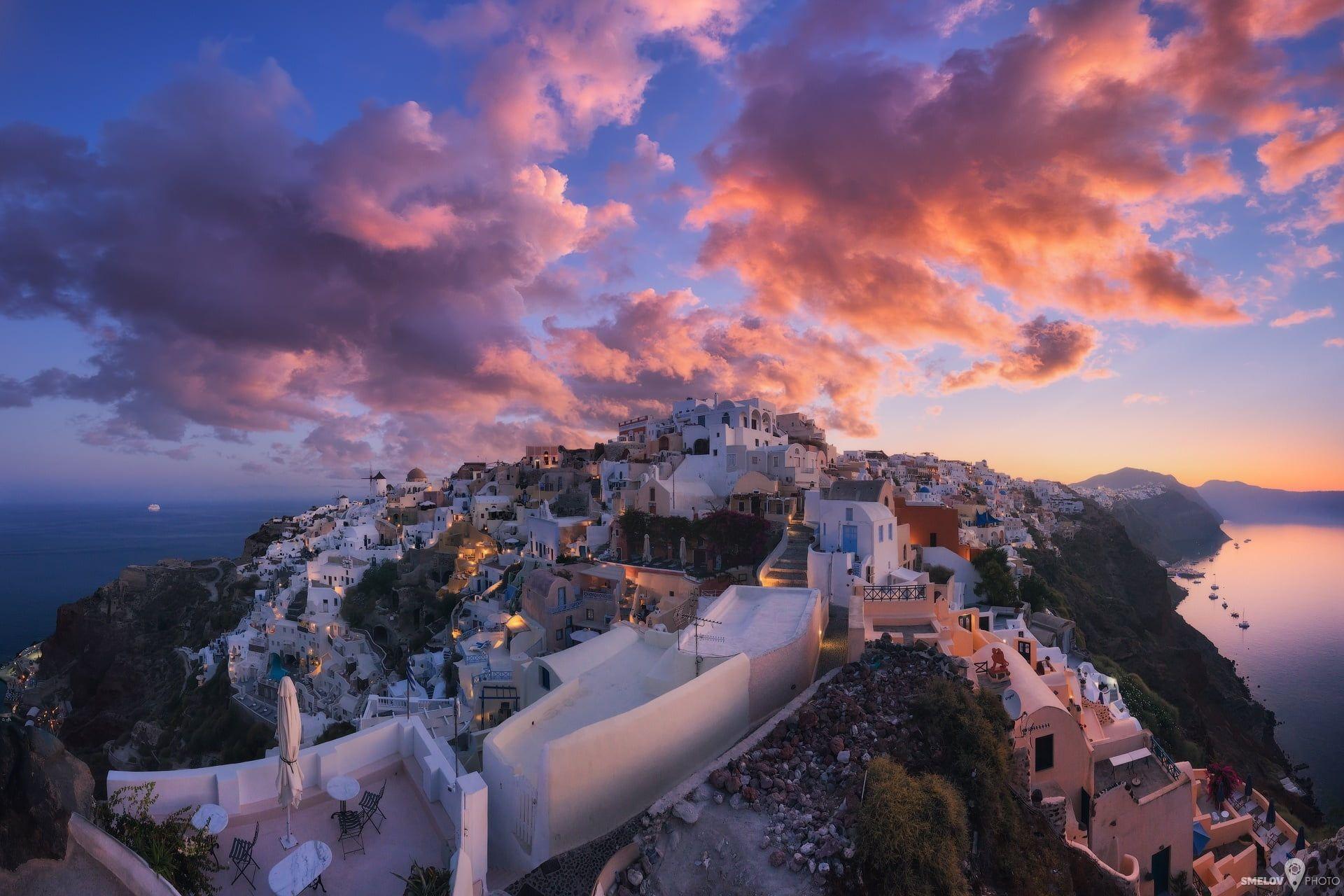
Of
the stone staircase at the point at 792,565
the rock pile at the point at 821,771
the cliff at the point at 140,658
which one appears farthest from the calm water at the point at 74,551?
the rock pile at the point at 821,771

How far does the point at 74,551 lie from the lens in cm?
10156

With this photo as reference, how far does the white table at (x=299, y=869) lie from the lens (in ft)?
16.9

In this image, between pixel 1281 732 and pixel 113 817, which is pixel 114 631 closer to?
pixel 113 817

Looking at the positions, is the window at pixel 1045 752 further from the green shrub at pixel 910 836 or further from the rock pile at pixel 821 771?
the green shrub at pixel 910 836

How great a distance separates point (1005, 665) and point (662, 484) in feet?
58.4

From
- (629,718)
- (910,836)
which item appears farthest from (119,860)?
(910,836)

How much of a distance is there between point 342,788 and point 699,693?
16.1 ft

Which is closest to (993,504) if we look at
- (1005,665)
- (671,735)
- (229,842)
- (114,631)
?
(1005,665)

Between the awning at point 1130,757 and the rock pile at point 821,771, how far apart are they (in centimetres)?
537

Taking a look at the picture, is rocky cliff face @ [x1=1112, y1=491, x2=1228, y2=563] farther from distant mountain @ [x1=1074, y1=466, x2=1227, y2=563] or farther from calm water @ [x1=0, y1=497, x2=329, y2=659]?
calm water @ [x1=0, y1=497, x2=329, y2=659]

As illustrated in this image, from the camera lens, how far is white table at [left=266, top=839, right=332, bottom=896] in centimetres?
514

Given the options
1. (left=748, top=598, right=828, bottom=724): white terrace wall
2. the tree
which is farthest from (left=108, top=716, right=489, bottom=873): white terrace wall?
the tree

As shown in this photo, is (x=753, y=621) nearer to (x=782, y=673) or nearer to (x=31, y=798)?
(x=782, y=673)

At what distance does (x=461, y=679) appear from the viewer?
20.8 metres
